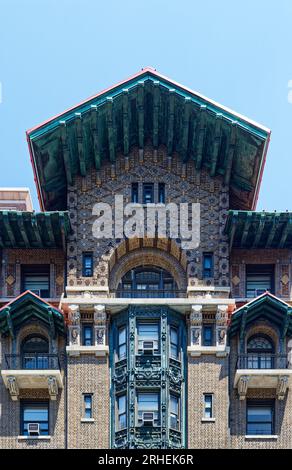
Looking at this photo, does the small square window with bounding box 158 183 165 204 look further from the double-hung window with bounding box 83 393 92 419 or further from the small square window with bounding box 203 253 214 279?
the double-hung window with bounding box 83 393 92 419

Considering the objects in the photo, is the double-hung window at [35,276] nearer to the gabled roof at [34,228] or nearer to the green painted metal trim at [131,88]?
the gabled roof at [34,228]

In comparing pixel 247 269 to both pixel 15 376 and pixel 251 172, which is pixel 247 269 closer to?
pixel 251 172

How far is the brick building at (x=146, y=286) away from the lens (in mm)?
67062

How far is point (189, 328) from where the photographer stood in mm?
68625

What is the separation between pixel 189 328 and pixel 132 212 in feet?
18.1

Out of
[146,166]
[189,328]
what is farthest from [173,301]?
[146,166]

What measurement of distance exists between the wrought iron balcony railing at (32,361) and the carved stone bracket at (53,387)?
0.53 meters

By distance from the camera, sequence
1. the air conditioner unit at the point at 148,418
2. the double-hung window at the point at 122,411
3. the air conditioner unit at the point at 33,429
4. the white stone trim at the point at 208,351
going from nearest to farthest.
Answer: the air conditioner unit at the point at 148,418 → the double-hung window at the point at 122,411 → the air conditioner unit at the point at 33,429 → the white stone trim at the point at 208,351

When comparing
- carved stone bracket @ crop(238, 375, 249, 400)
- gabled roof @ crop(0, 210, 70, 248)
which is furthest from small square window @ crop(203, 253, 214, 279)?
gabled roof @ crop(0, 210, 70, 248)

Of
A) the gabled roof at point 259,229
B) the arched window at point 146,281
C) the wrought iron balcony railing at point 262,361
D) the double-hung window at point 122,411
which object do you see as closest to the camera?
the double-hung window at point 122,411

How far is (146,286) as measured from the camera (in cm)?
7069

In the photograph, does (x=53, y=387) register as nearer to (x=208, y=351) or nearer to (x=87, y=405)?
(x=87, y=405)

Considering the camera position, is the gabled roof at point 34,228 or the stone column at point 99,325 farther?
the gabled roof at point 34,228

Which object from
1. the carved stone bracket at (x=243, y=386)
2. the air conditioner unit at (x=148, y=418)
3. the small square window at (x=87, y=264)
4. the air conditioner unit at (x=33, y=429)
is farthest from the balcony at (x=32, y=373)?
the carved stone bracket at (x=243, y=386)
